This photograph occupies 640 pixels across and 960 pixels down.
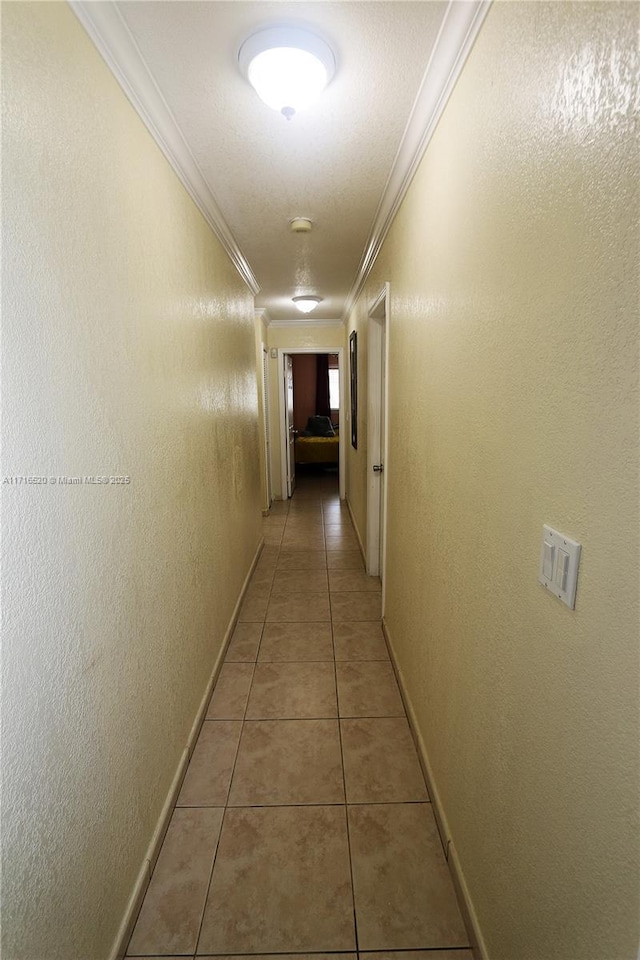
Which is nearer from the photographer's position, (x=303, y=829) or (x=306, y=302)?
(x=303, y=829)

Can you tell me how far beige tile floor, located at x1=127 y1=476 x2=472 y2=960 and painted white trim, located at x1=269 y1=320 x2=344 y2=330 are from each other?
4.13m

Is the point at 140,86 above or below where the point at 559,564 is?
above

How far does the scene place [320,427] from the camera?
8.27m

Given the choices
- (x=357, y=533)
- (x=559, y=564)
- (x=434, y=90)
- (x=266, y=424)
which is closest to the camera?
(x=559, y=564)

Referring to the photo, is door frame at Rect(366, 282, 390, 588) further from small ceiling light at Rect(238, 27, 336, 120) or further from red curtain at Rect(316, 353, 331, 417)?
red curtain at Rect(316, 353, 331, 417)

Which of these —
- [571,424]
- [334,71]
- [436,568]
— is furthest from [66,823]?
[334,71]

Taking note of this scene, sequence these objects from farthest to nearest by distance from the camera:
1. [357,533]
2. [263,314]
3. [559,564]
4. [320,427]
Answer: [320,427]
[263,314]
[357,533]
[559,564]

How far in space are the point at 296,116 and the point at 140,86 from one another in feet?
1.63

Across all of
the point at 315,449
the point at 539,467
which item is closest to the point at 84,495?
the point at 539,467

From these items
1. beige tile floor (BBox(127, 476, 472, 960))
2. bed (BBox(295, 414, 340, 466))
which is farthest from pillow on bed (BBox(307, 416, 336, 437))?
beige tile floor (BBox(127, 476, 472, 960))

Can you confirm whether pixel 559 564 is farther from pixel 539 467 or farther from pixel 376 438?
pixel 376 438

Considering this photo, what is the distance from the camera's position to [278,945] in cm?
116

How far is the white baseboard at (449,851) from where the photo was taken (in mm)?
1121

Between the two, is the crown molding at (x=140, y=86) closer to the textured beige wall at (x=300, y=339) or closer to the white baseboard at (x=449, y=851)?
the white baseboard at (x=449, y=851)
